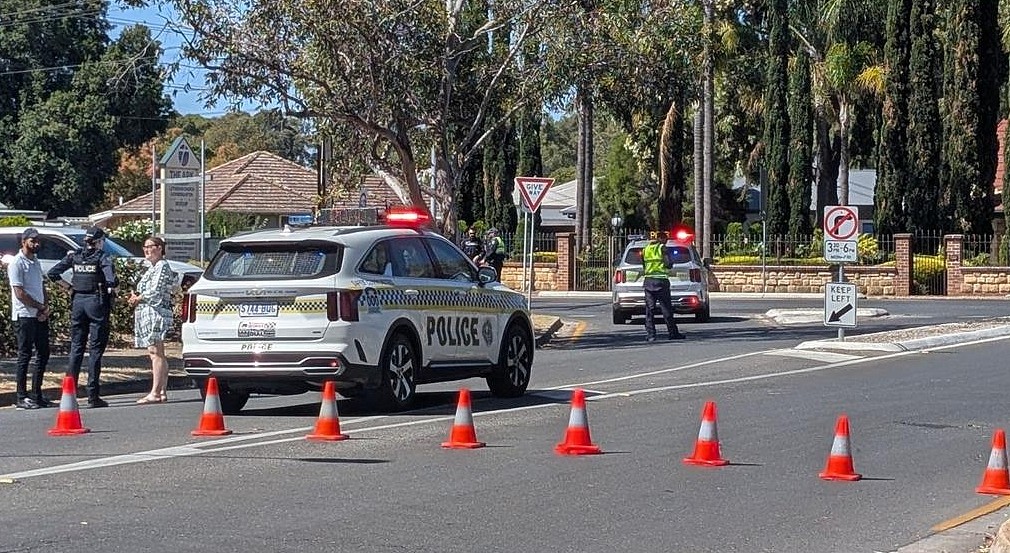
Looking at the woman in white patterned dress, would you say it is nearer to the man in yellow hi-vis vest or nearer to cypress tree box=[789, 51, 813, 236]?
the man in yellow hi-vis vest

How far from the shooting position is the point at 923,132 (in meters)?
48.5

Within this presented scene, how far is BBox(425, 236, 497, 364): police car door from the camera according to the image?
1509cm

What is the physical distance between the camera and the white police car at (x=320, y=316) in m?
13.4

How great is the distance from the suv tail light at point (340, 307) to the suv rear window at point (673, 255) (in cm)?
1655

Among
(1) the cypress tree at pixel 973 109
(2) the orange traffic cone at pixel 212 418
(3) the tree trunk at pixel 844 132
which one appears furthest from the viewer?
(3) the tree trunk at pixel 844 132

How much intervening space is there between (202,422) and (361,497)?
340 centimetres

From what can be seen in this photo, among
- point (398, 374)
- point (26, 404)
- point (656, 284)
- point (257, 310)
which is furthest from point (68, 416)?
point (656, 284)

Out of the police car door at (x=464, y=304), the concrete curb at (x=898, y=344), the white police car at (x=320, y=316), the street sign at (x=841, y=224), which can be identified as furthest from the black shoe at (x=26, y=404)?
the street sign at (x=841, y=224)

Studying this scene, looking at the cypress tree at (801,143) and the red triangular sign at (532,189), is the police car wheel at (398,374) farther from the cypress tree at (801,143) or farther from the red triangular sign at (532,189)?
the cypress tree at (801,143)

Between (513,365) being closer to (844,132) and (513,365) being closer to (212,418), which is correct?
(212,418)

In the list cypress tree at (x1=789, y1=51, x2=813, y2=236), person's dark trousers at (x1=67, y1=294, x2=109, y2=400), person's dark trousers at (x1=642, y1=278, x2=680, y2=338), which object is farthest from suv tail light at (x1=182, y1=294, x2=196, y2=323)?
cypress tree at (x1=789, y1=51, x2=813, y2=236)

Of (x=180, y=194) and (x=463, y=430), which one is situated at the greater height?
(x=180, y=194)

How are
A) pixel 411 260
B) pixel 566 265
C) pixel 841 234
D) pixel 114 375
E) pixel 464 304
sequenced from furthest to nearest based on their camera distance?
pixel 566 265 → pixel 841 234 → pixel 114 375 → pixel 464 304 → pixel 411 260

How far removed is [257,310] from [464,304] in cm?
246
